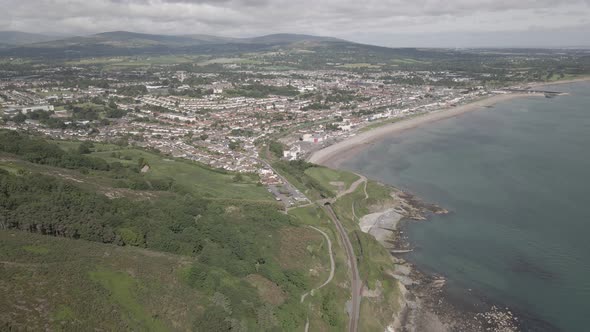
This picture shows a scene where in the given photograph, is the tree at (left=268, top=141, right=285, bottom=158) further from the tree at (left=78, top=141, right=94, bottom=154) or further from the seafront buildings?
the tree at (left=78, top=141, right=94, bottom=154)

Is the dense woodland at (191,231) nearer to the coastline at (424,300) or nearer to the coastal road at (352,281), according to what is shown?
the coastal road at (352,281)

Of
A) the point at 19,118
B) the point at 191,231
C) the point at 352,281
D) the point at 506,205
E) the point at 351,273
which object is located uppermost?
the point at 19,118

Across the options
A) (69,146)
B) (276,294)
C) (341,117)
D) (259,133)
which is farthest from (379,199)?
(341,117)

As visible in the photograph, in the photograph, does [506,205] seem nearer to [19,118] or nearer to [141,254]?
[141,254]

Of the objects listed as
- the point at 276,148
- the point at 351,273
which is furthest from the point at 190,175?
the point at 351,273

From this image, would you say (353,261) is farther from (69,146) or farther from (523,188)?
(69,146)

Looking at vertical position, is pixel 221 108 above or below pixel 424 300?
above

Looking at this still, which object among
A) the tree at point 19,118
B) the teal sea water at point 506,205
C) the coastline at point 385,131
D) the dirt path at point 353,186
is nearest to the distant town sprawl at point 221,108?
the tree at point 19,118

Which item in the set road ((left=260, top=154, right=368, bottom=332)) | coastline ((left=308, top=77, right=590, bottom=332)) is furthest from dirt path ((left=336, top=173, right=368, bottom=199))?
coastline ((left=308, top=77, right=590, bottom=332))

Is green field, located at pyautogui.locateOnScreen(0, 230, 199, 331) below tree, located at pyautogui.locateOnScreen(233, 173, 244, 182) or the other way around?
the other way around
